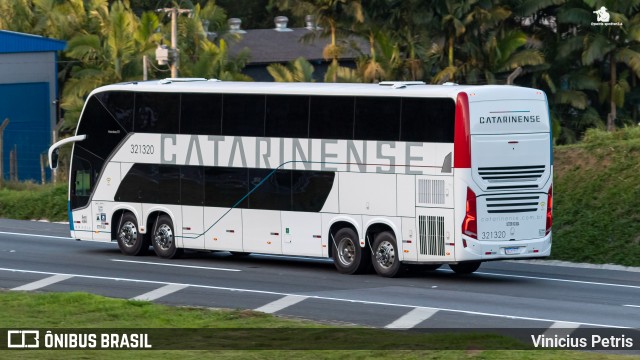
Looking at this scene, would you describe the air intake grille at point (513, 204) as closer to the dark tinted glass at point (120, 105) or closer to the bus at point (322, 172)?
the bus at point (322, 172)

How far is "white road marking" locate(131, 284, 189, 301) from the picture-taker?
21297 millimetres

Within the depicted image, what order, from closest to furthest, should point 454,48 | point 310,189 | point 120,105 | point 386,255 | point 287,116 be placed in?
point 386,255 < point 310,189 < point 287,116 < point 120,105 < point 454,48

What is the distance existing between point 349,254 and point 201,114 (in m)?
4.51

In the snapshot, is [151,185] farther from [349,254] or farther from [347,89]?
[347,89]

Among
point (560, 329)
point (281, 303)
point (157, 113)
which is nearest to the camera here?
point (560, 329)

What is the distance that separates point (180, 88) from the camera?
27.8m

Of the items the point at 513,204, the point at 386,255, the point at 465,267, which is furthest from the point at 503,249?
the point at 386,255

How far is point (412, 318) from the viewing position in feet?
61.9

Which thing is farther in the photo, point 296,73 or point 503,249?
point 296,73

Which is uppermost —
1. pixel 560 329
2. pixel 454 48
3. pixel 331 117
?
pixel 454 48

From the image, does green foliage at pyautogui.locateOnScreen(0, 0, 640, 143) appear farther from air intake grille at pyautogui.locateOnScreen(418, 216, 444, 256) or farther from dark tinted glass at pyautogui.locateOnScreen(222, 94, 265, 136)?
air intake grille at pyautogui.locateOnScreen(418, 216, 444, 256)

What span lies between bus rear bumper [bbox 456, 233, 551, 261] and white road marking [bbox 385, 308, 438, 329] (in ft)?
12.8

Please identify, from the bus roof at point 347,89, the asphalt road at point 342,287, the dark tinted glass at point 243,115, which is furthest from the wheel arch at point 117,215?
the dark tinted glass at point 243,115

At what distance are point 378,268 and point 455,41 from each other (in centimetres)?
2600
